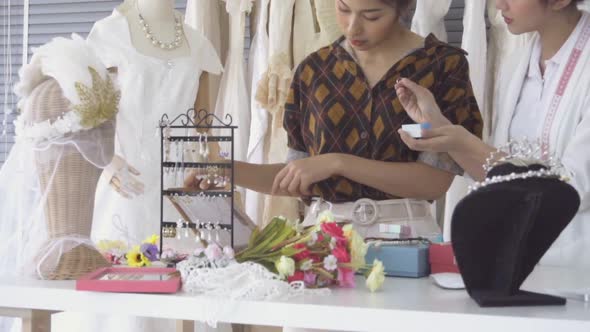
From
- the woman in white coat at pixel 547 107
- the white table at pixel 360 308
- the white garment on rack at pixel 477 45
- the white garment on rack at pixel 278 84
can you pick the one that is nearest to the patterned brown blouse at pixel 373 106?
the woman in white coat at pixel 547 107

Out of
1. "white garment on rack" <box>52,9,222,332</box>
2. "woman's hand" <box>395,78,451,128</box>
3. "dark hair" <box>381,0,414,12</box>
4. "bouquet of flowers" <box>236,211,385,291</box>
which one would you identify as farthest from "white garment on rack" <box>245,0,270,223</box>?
"bouquet of flowers" <box>236,211,385,291</box>

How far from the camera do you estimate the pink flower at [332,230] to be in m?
1.39

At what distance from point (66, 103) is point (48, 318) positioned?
1.26 feet

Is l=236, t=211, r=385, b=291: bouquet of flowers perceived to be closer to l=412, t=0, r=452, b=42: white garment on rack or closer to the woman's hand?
the woman's hand

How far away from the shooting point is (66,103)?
1475 mm

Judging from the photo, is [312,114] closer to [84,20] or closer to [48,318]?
[48,318]

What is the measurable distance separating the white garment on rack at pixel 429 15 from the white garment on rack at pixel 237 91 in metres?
0.63

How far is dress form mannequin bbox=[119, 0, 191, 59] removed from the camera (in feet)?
8.34

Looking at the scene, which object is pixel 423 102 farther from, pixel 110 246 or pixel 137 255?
pixel 110 246

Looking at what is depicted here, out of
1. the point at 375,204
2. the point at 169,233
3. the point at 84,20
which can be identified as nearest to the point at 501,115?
the point at 375,204

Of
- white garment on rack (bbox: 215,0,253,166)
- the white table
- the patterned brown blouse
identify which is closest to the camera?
the white table

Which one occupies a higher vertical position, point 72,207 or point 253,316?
point 72,207

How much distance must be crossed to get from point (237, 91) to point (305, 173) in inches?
51.1

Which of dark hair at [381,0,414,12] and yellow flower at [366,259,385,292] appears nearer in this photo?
yellow flower at [366,259,385,292]
